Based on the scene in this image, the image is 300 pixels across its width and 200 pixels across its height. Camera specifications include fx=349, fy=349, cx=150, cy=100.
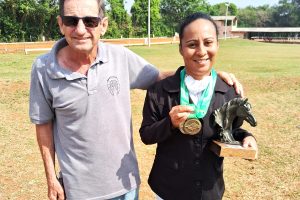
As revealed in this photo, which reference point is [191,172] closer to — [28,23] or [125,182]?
[125,182]

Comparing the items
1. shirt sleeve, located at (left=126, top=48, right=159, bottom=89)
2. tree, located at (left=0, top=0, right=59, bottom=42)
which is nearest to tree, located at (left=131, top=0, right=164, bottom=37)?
tree, located at (left=0, top=0, right=59, bottom=42)

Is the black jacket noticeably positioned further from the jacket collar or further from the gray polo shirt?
the gray polo shirt

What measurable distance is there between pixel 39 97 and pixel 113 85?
450 mm

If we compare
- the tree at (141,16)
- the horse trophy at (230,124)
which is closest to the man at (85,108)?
the horse trophy at (230,124)

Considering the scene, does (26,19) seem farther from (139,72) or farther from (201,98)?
(201,98)

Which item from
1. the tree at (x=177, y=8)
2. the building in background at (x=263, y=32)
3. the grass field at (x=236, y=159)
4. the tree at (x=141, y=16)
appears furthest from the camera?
the building in background at (x=263, y=32)

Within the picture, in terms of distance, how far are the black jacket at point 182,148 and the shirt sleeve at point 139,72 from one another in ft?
0.77

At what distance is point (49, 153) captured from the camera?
225cm

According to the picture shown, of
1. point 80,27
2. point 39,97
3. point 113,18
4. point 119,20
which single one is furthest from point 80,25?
point 119,20

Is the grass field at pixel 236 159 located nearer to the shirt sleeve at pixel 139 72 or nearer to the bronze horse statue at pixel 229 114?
the shirt sleeve at pixel 139 72

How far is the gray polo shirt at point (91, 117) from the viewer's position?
2051mm

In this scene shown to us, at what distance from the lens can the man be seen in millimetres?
2047

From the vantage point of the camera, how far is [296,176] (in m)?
5.13

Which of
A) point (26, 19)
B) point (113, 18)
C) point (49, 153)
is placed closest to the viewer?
point (49, 153)
